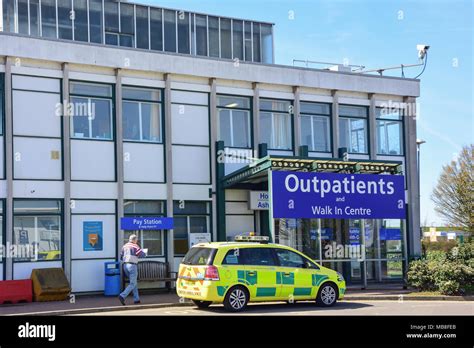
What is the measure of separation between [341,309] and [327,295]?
0.65 metres

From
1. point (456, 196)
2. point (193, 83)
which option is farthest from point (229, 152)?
point (456, 196)

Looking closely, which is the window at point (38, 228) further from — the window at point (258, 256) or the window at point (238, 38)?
the window at point (238, 38)

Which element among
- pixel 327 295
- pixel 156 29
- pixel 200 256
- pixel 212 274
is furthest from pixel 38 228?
pixel 156 29

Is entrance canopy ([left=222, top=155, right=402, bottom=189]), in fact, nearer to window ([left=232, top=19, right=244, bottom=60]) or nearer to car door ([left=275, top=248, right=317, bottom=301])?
car door ([left=275, top=248, right=317, bottom=301])

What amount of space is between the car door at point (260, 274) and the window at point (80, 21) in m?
22.1

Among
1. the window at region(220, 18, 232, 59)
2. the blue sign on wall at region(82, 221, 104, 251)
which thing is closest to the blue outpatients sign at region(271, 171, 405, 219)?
the blue sign on wall at region(82, 221, 104, 251)

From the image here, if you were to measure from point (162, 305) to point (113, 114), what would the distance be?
6.78 meters

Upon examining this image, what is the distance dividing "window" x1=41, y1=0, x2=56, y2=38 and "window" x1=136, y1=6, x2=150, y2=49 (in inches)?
165

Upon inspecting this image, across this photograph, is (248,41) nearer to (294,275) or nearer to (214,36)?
(214,36)

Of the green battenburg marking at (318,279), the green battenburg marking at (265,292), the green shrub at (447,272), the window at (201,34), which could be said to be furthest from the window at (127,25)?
the green battenburg marking at (265,292)

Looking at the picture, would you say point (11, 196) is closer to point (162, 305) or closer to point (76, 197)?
point (76, 197)

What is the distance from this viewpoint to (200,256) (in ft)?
57.4

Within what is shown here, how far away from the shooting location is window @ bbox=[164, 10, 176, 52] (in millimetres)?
37906

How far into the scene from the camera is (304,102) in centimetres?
2662
